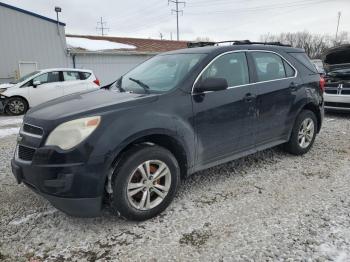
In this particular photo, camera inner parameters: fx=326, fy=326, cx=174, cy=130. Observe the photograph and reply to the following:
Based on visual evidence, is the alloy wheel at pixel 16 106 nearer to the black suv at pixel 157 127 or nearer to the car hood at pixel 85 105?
the black suv at pixel 157 127

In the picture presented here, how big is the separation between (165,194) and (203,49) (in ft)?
6.29

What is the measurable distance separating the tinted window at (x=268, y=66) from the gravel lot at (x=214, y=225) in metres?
1.35

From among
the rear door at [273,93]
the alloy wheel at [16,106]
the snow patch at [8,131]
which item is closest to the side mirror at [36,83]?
the alloy wheel at [16,106]

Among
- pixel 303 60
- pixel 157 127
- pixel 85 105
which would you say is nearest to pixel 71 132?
pixel 85 105

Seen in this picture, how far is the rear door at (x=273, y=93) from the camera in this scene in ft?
14.2

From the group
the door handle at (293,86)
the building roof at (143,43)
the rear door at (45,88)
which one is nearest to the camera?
the door handle at (293,86)

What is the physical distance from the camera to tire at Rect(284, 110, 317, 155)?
16.4 feet

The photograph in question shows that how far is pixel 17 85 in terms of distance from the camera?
1145cm

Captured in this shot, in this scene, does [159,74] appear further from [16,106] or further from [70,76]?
[70,76]

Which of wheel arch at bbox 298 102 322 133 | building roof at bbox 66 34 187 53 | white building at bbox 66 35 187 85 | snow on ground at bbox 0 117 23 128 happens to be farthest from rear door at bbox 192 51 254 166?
building roof at bbox 66 34 187 53

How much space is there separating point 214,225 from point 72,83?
10.4m

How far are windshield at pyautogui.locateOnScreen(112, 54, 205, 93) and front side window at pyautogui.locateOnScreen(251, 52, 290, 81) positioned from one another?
→ 91cm

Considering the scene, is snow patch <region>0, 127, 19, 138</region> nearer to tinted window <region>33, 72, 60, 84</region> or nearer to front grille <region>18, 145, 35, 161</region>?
tinted window <region>33, 72, 60, 84</region>

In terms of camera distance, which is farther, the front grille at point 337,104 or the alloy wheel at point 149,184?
the front grille at point 337,104
